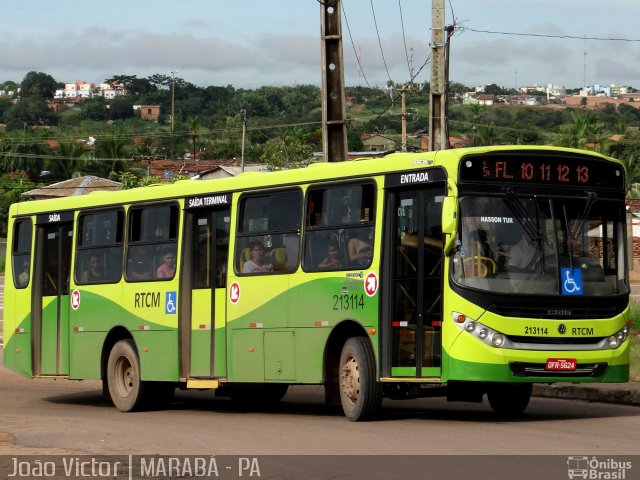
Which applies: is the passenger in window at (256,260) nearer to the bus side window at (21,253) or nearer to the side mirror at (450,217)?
the side mirror at (450,217)

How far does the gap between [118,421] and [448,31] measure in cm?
1870

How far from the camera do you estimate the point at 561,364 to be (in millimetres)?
13945

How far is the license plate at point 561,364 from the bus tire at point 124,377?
7080 mm

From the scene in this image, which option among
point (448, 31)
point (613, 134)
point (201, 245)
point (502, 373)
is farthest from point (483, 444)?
point (613, 134)

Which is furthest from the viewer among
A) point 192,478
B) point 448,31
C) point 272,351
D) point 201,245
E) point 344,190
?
point 448,31

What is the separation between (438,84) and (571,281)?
13115 millimetres

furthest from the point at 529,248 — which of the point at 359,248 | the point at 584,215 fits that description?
the point at 359,248

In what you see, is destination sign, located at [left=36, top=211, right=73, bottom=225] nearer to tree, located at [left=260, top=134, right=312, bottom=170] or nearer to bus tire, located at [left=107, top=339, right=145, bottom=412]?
bus tire, located at [left=107, top=339, right=145, bottom=412]

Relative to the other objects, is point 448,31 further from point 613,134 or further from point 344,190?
point 613,134

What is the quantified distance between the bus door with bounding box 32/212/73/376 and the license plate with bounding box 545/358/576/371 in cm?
923

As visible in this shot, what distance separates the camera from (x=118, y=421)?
16.6 meters

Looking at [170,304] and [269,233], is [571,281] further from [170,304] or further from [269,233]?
[170,304]

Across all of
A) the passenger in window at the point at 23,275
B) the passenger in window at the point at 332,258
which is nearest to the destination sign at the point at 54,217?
the passenger in window at the point at 23,275

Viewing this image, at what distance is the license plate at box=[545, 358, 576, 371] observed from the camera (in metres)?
13.9
